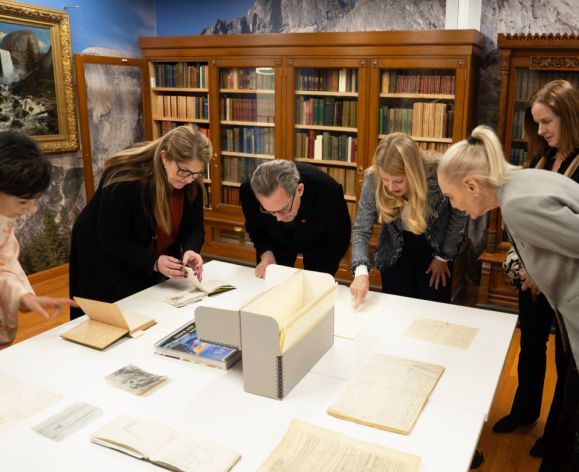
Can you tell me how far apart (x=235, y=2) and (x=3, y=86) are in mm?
2222

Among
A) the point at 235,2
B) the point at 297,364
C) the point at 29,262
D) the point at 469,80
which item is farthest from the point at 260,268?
the point at 235,2

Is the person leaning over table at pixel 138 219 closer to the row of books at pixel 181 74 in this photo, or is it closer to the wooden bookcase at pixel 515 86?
the wooden bookcase at pixel 515 86

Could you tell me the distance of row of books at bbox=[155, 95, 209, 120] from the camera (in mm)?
5168

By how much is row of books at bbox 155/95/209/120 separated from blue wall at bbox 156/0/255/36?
72cm

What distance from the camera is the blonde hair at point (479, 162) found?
160 centimetres

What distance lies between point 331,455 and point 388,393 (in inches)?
12.6

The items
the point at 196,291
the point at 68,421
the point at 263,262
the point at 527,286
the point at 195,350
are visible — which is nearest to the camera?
the point at 68,421

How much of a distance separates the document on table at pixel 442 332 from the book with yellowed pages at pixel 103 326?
0.96 meters

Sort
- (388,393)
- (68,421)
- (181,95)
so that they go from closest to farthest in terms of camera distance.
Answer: (68,421) → (388,393) → (181,95)

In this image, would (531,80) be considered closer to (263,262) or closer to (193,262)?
(263,262)

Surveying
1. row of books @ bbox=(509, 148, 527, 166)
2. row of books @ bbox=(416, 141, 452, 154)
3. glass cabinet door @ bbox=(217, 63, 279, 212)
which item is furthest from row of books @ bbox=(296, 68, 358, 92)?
row of books @ bbox=(509, 148, 527, 166)

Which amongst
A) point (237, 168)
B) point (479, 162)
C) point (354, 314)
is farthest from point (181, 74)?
point (479, 162)

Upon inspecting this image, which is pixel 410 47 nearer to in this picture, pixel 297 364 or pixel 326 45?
pixel 326 45

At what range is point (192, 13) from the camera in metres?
5.40
